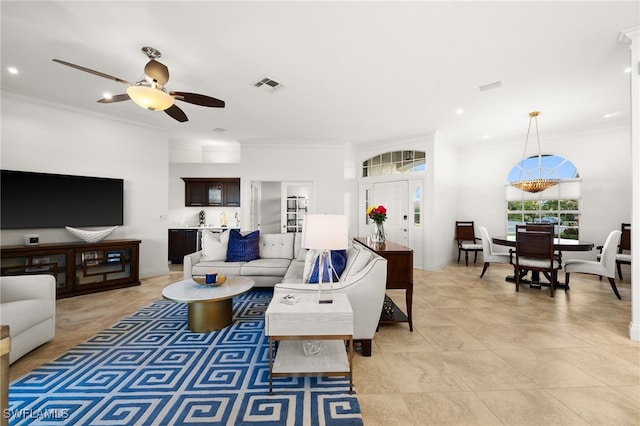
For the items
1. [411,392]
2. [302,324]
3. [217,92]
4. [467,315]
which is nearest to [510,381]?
[411,392]

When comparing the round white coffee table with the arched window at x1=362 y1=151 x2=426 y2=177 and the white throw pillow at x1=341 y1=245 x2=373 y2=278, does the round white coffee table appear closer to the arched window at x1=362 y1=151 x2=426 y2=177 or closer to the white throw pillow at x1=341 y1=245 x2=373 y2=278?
the white throw pillow at x1=341 y1=245 x2=373 y2=278

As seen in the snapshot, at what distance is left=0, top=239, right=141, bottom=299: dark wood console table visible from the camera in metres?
3.44

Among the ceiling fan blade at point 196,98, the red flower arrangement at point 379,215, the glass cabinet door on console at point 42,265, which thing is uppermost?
the ceiling fan blade at point 196,98

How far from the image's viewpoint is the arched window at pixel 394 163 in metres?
5.83

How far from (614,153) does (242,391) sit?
24.3 ft

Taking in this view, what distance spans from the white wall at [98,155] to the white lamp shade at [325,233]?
4119 mm

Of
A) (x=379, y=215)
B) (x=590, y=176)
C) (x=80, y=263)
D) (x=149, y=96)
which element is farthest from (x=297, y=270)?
(x=590, y=176)

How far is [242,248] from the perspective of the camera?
412 cm

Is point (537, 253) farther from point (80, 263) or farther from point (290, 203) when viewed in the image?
point (80, 263)

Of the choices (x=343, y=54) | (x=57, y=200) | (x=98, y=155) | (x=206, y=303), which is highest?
(x=343, y=54)

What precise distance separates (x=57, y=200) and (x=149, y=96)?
3.01 meters

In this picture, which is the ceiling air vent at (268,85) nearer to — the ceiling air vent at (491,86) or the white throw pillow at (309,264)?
the white throw pillow at (309,264)

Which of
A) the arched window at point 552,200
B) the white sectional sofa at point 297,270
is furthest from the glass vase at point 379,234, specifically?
the arched window at point 552,200

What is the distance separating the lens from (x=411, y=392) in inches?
69.9
